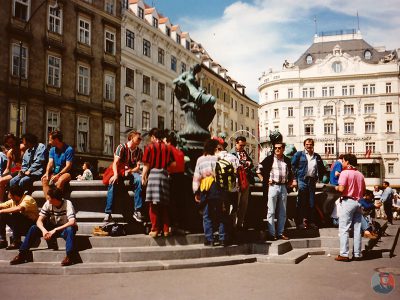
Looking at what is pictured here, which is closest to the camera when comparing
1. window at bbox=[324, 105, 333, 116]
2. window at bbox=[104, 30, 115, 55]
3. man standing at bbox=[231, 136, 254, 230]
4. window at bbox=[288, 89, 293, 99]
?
man standing at bbox=[231, 136, 254, 230]

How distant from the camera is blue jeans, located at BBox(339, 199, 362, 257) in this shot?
7801mm

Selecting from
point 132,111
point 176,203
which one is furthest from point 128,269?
point 132,111

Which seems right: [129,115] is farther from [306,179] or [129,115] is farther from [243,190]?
[243,190]

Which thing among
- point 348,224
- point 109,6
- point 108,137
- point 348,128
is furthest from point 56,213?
point 348,128

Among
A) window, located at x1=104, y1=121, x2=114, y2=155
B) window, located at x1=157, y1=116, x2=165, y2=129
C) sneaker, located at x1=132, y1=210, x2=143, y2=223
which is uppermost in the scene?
window, located at x1=157, y1=116, x2=165, y2=129

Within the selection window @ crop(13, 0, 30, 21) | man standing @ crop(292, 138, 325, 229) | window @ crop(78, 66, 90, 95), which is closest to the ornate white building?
window @ crop(78, 66, 90, 95)

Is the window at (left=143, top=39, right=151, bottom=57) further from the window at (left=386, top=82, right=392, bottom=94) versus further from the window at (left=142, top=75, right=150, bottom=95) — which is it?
the window at (left=386, top=82, right=392, bottom=94)

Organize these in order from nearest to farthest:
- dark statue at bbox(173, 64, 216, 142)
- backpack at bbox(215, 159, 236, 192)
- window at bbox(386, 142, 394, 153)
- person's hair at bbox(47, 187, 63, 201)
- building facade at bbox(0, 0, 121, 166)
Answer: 1. person's hair at bbox(47, 187, 63, 201)
2. backpack at bbox(215, 159, 236, 192)
3. dark statue at bbox(173, 64, 216, 142)
4. building facade at bbox(0, 0, 121, 166)
5. window at bbox(386, 142, 394, 153)

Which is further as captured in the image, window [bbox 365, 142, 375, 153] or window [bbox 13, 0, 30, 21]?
window [bbox 365, 142, 375, 153]

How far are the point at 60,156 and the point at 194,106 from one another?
3.12 meters

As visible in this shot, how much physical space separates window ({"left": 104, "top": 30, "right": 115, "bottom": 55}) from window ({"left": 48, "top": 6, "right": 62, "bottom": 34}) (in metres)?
4.71

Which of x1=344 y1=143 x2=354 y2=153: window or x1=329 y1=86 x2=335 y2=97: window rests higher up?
x1=329 y1=86 x2=335 y2=97: window

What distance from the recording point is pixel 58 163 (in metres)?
8.32

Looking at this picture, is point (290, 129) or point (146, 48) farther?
point (290, 129)
